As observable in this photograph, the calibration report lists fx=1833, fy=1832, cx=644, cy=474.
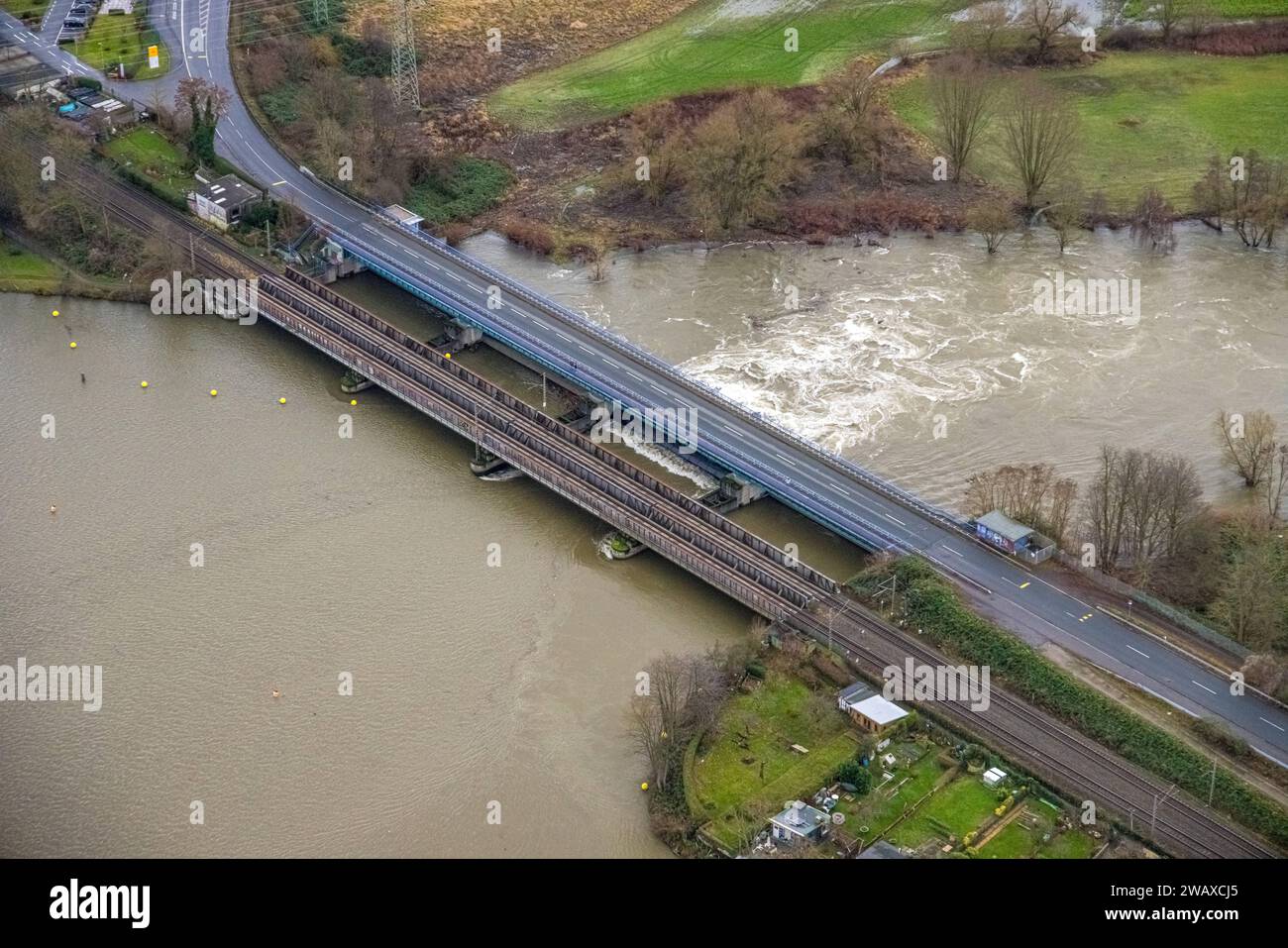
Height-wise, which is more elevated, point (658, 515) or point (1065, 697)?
point (658, 515)

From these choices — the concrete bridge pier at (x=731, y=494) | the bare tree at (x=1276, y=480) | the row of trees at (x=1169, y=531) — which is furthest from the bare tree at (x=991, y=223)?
the concrete bridge pier at (x=731, y=494)

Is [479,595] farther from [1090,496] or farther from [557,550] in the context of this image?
[1090,496]

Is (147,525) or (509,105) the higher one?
(509,105)

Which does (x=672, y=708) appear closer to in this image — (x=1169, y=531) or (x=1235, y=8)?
(x=1169, y=531)

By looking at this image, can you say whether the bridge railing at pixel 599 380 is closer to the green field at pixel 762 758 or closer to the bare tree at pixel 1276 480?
the green field at pixel 762 758

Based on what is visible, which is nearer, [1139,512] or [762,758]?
[762,758]

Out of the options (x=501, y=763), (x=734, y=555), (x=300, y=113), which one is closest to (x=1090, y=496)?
(x=734, y=555)

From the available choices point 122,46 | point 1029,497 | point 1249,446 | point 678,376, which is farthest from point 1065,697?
point 122,46
